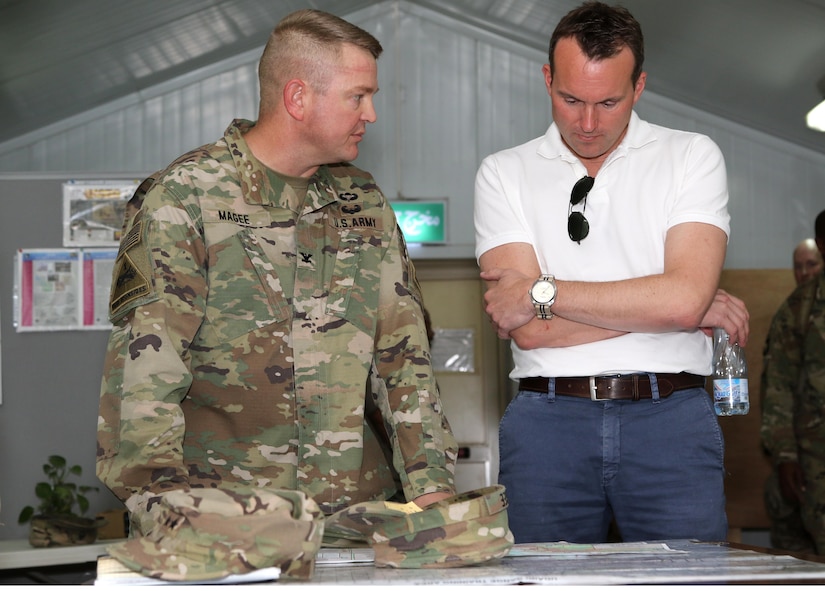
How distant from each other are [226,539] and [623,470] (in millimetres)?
1108

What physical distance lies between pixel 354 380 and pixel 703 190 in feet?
2.77

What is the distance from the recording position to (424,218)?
7352 millimetres

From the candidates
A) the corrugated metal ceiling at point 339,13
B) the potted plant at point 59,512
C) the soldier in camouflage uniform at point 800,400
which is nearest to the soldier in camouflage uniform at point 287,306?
the potted plant at point 59,512

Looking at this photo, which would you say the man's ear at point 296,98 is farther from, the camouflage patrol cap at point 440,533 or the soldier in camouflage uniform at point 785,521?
the soldier in camouflage uniform at point 785,521

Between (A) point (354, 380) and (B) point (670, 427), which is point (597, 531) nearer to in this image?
(B) point (670, 427)

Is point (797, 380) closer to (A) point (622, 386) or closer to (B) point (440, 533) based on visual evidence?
(A) point (622, 386)

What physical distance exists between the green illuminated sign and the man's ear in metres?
5.18

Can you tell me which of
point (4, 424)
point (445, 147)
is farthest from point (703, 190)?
point (445, 147)

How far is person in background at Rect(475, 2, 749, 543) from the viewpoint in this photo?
203 centimetres

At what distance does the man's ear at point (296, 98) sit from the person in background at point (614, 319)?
1.73 feet

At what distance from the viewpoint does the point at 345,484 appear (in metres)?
2.05

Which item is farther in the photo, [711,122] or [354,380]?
[711,122]

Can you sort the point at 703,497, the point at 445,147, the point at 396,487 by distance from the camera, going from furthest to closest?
the point at 445,147, the point at 396,487, the point at 703,497

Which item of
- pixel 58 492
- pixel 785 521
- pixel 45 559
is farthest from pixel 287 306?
pixel 785 521
